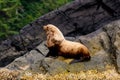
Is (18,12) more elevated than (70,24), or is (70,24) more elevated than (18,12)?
(70,24)

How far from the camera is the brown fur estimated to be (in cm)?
1426

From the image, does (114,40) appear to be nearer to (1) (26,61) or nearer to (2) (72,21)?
(1) (26,61)

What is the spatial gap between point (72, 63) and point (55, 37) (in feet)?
3.90

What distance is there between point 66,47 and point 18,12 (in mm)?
19172

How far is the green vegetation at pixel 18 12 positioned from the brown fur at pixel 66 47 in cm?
1410

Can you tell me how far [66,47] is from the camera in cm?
1451

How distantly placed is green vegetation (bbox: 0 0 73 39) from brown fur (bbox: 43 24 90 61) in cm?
1410

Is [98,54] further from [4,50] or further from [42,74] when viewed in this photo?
[4,50]

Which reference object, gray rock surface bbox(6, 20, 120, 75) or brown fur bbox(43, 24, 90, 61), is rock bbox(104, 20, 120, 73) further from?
brown fur bbox(43, 24, 90, 61)

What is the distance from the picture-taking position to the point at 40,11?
109 ft

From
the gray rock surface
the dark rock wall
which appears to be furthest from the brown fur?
the dark rock wall

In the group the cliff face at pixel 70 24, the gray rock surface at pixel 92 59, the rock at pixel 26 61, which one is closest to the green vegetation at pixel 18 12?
the cliff face at pixel 70 24

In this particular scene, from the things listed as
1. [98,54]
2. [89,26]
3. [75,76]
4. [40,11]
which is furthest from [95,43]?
[40,11]

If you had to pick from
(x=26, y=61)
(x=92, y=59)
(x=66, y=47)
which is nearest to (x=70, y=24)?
(x=26, y=61)
